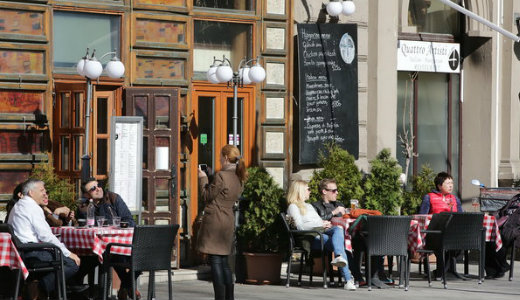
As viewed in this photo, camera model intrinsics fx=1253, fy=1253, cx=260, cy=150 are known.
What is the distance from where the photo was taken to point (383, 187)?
16.8 m

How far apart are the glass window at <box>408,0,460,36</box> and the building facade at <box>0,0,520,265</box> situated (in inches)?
0.9

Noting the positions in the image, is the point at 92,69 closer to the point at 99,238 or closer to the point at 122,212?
the point at 122,212

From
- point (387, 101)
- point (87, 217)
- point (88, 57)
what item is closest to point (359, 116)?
point (387, 101)

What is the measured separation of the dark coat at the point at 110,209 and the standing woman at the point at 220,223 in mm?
1157

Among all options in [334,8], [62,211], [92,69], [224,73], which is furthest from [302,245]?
[334,8]

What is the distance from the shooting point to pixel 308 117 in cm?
1697

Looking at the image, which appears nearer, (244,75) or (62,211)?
(62,211)

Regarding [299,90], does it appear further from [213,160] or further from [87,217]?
[87,217]

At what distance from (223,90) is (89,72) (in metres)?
2.75

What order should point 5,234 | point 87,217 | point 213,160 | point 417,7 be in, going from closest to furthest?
1. point 5,234
2. point 87,217
3. point 213,160
4. point 417,7

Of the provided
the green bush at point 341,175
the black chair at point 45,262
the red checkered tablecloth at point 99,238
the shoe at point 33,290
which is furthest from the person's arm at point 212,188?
the green bush at point 341,175

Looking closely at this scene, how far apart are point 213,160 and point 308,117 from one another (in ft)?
5.14

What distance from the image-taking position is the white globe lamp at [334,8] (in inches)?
667

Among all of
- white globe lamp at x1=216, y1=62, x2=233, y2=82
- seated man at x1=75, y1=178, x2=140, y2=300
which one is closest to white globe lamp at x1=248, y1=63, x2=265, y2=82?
white globe lamp at x1=216, y1=62, x2=233, y2=82
